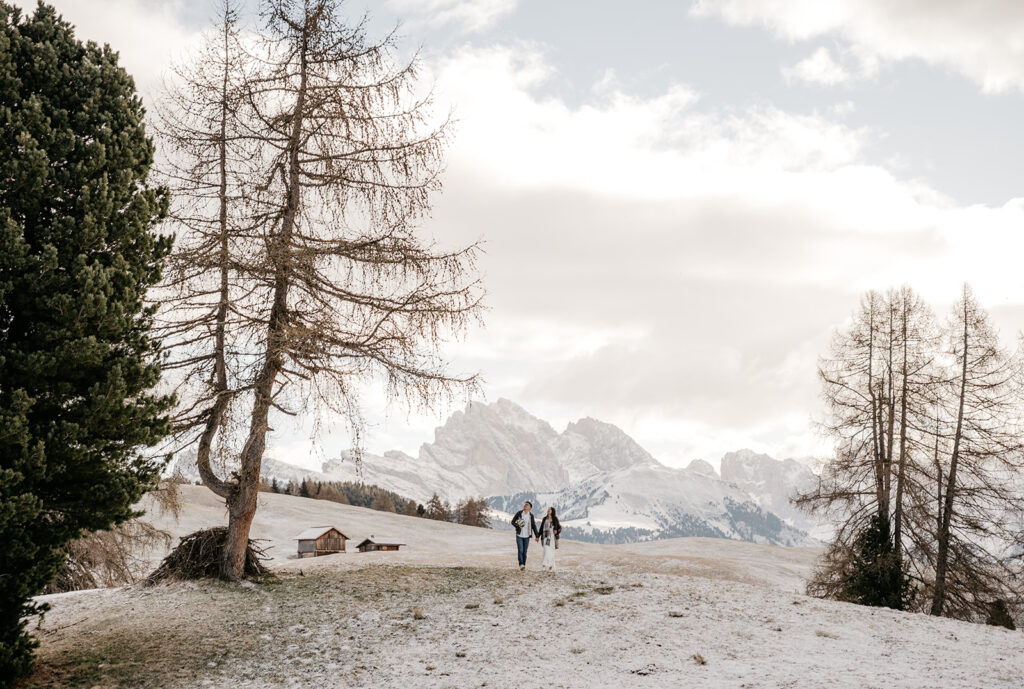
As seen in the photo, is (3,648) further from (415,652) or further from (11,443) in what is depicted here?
(415,652)

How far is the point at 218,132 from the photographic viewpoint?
1524cm

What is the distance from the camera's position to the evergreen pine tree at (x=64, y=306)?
28.1 ft

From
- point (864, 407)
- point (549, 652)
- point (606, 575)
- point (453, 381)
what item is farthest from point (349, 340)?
point (864, 407)

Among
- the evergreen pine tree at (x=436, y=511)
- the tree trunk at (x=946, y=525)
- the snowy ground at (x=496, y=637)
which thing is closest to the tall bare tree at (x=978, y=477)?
the tree trunk at (x=946, y=525)

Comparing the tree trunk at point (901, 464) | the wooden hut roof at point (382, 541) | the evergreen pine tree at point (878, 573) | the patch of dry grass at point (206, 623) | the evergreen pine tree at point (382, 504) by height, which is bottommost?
the evergreen pine tree at point (382, 504)

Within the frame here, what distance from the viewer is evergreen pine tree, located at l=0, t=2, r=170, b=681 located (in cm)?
857

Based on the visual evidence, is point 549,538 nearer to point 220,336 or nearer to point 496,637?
point 496,637

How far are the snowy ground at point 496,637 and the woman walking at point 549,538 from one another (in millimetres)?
1438

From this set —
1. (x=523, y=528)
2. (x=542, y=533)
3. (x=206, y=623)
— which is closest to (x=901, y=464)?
(x=542, y=533)

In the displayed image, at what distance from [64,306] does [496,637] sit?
8968 mm

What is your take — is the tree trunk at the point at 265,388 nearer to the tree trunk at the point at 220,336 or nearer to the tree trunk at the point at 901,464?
the tree trunk at the point at 220,336

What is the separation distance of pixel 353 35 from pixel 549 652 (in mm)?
14142

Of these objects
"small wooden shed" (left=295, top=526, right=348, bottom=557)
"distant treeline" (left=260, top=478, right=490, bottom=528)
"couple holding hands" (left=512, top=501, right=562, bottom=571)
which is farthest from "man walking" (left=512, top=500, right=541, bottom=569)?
"distant treeline" (left=260, top=478, right=490, bottom=528)

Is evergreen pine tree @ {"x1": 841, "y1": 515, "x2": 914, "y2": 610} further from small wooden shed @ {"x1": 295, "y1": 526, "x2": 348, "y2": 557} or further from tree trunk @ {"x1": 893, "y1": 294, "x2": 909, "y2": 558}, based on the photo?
small wooden shed @ {"x1": 295, "y1": 526, "x2": 348, "y2": 557}
